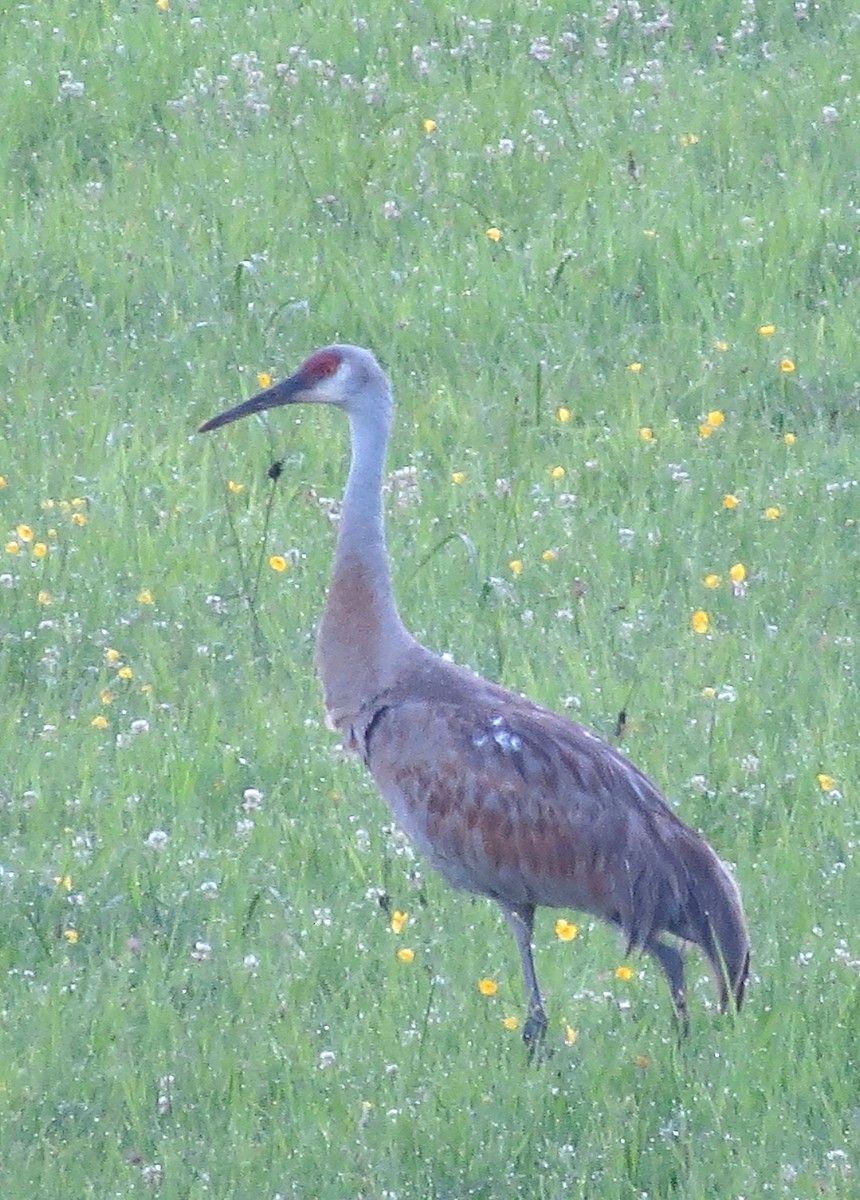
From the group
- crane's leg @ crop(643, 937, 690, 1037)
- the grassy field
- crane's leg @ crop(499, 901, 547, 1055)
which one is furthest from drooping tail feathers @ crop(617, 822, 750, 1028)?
crane's leg @ crop(499, 901, 547, 1055)

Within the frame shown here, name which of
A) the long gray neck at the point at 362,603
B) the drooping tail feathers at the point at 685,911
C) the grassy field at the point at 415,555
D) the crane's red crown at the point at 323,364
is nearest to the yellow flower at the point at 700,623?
the grassy field at the point at 415,555

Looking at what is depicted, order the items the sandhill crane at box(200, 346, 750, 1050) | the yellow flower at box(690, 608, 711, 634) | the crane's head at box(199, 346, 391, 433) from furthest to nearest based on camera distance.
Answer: the yellow flower at box(690, 608, 711, 634), the crane's head at box(199, 346, 391, 433), the sandhill crane at box(200, 346, 750, 1050)

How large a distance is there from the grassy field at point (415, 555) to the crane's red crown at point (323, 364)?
3.02ft

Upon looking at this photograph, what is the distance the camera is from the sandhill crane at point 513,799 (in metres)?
5.13

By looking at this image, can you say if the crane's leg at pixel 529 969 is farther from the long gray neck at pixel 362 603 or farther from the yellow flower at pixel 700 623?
the yellow flower at pixel 700 623

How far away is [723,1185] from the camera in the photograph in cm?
436

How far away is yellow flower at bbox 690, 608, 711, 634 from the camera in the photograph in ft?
21.9

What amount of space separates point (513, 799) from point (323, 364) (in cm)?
124

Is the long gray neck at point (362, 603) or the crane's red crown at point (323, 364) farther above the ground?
the crane's red crown at point (323, 364)

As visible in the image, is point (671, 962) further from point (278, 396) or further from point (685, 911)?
point (278, 396)

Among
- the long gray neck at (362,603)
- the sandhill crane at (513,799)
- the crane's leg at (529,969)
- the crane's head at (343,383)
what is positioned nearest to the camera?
the crane's leg at (529,969)

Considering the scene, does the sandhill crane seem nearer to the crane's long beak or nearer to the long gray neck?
the long gray neck

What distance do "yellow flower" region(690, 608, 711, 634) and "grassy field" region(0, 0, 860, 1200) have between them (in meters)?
0.08

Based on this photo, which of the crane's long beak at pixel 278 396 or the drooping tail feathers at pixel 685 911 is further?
the crane's long beak at pixel 278 396
